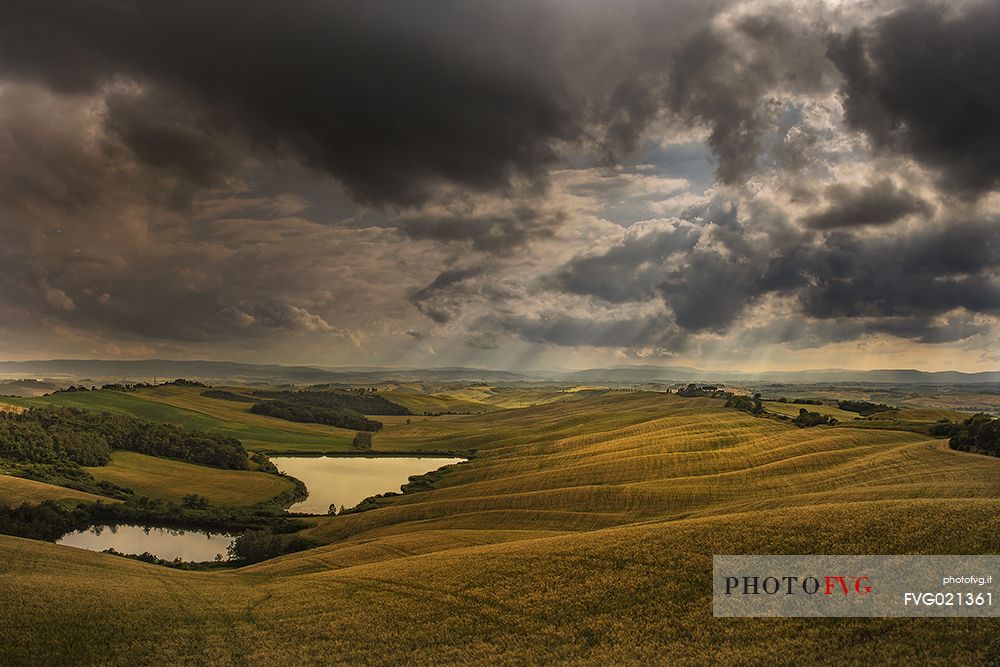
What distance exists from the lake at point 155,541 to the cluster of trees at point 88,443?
6928 centimetres

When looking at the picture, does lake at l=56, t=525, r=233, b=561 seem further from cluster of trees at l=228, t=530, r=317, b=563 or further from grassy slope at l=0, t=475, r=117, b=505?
grassy slope at l=0, t=475, r=117, b=505

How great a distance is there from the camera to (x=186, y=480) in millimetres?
153375

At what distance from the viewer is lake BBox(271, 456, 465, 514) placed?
138500 mm

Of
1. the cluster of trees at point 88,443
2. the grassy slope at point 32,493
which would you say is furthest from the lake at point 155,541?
the cluster of trees at point 88,443

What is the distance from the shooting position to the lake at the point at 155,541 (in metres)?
93.4

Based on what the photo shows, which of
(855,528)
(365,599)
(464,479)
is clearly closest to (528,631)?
(365,599)

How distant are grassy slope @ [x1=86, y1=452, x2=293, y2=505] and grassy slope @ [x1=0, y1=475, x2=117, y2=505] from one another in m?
17.5

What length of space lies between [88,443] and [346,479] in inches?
3449

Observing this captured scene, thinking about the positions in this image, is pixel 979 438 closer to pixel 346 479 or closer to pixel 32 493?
pixel 346 479

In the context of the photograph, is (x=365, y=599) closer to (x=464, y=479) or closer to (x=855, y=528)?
(x=855, y=528)

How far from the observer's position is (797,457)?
97.4m

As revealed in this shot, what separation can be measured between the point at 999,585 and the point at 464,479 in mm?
122017

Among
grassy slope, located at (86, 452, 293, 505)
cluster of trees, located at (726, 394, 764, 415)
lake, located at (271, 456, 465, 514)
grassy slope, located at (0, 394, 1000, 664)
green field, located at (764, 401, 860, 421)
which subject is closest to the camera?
grassy slope, located at (0, 394, 1000, 664)

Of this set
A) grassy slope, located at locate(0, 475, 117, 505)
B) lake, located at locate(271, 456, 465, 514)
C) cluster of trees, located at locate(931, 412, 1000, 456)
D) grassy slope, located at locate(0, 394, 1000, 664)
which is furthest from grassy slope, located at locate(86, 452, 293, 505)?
cluster of trees, located at locate(931, 412, 1000, 456)
